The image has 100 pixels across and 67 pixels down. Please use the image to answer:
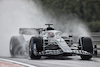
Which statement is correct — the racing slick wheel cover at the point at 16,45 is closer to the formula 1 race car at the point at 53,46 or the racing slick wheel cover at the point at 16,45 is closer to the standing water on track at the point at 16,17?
the formula 1 race car at the point at 53,46

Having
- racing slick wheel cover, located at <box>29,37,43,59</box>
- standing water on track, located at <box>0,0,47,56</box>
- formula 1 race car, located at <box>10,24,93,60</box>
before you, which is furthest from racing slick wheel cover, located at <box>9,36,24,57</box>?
standing water on track, located at <box>0,0,47,56</box>

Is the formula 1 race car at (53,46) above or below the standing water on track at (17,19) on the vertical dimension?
below

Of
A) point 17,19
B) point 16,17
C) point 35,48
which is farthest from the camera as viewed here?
point 16,17

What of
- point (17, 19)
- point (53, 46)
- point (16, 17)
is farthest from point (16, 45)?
point (16, 17)

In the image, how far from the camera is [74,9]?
3484 cm

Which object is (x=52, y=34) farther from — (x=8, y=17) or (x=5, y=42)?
(x=8, y=17)

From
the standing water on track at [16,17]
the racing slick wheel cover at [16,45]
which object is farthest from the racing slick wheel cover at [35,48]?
the standing water on track at [16,17]

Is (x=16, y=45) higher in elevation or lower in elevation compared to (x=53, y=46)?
higher

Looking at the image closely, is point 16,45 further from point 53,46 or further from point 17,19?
point 17,19

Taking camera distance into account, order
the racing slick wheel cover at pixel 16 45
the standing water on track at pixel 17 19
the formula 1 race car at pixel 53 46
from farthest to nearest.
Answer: the standing water on track at pixel 17 19 < the racing slick wheel cover at pixel 16 45 < the formula 1 race car at pixel 53 46

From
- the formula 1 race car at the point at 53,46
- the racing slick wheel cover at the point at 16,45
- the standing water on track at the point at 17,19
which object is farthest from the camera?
the standing water on track at the point at 17,19

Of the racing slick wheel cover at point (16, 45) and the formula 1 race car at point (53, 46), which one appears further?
the racing slick wheel cover at point (16, 45)

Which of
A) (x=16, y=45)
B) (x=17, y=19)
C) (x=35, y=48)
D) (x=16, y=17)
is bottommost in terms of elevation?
(x=35, y=48)

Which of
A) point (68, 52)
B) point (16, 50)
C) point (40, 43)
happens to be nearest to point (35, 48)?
point (40, 43)
